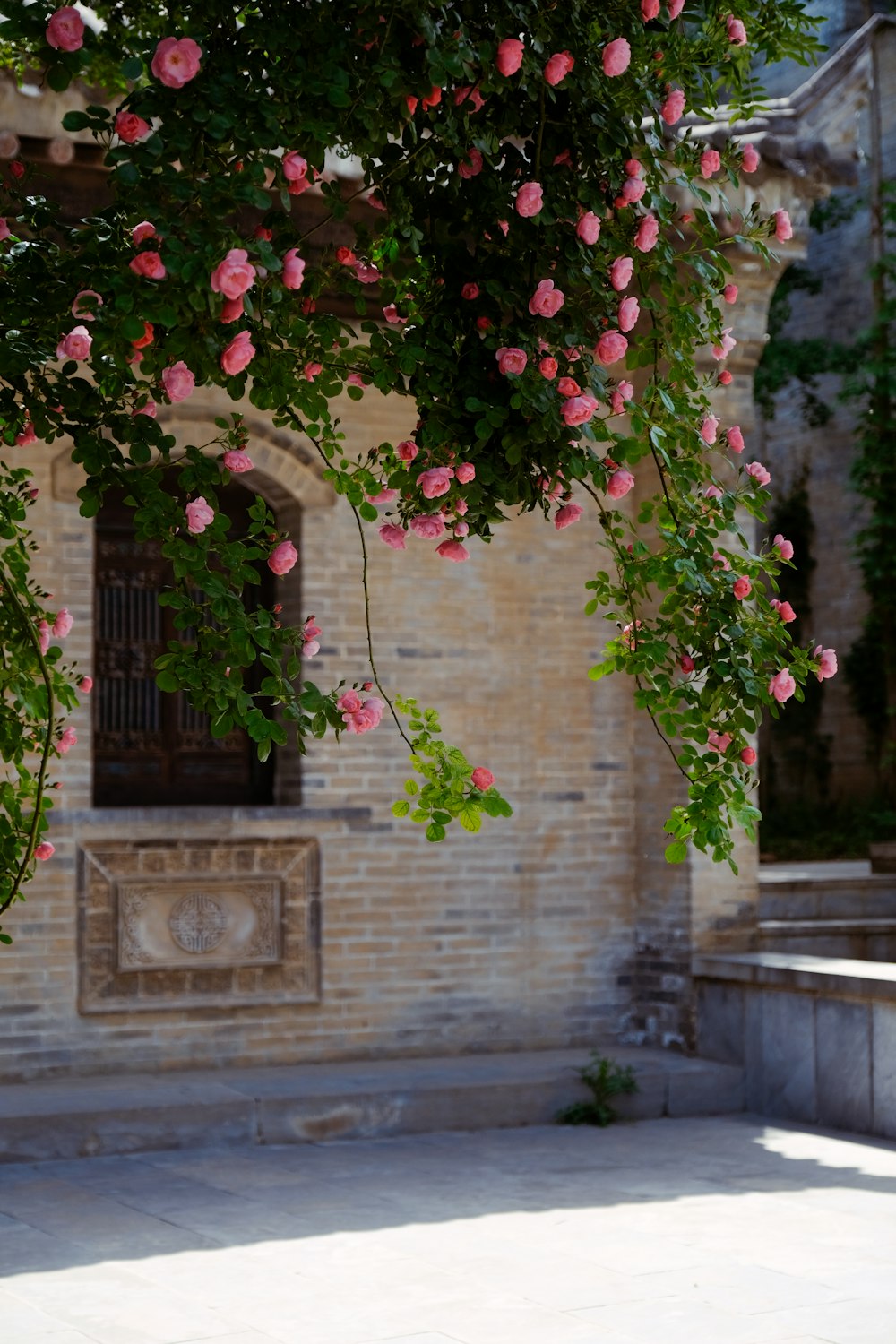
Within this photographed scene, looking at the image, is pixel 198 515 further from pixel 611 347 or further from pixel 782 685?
pixel 782 685

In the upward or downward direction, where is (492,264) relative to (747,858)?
upward

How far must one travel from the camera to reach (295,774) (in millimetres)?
9602

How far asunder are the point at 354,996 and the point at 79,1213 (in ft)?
9.00

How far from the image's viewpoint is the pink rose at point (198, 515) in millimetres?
3561

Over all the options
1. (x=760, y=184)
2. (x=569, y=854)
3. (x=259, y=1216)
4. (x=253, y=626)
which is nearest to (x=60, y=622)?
(x=253, y=626)

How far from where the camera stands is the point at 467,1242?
21.8 ft

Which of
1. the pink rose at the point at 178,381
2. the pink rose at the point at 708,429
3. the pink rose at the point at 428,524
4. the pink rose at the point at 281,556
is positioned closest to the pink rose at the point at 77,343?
the pink rose at the point at 178,381

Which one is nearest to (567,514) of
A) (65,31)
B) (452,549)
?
(452,549)

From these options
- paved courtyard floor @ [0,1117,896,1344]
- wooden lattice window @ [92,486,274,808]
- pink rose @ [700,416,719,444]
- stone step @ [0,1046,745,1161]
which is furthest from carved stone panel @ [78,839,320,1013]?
pink rose @ [700,416,719,444]

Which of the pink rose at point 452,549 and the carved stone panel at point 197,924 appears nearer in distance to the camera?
the pink rose at point 452,549

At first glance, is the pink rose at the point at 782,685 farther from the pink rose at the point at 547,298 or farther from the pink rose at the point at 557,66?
the pink rose at the point at 557,66

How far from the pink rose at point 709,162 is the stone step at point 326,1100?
552cm

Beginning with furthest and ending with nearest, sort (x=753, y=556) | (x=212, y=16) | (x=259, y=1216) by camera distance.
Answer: (x=259, y=1216), (x=753, y=556), (x=212, y=16)

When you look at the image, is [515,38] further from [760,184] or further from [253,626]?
[760,184]
